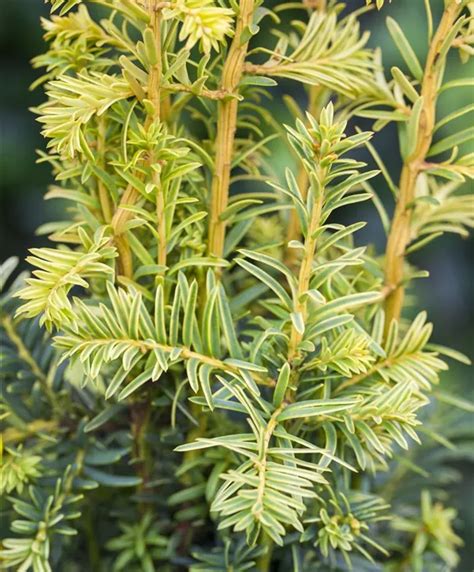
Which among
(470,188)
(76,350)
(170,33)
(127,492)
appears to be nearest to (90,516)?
(127,492)

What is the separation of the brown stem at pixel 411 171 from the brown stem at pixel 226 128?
84 mm

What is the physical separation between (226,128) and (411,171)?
0.30 feet

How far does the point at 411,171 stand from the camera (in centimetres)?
36

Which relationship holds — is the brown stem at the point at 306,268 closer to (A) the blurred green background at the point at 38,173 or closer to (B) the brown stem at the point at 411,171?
(B) the brown stem at the point at 411,171

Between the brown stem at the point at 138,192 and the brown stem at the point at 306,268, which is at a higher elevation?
the brown stem at the point at 138,192

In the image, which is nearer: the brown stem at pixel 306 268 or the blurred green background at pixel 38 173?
the brown stem at pixel 306 268

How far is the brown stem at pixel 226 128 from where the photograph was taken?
0.32m

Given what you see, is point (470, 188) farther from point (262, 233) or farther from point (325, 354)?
point (325, 354)

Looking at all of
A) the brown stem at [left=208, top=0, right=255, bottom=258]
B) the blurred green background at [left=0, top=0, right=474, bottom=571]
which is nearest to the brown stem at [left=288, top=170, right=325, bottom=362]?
the brown stem at [left=208, top=0, right=255, bottom=258]

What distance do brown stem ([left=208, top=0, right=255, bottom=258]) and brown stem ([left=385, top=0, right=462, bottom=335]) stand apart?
0.08 metres

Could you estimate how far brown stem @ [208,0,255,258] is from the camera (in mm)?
316

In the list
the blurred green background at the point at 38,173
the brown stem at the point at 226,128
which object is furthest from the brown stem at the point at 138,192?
the blurred green background at the point at 38,173

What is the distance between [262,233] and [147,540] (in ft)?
0.57

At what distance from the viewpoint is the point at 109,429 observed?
15.8 inches
